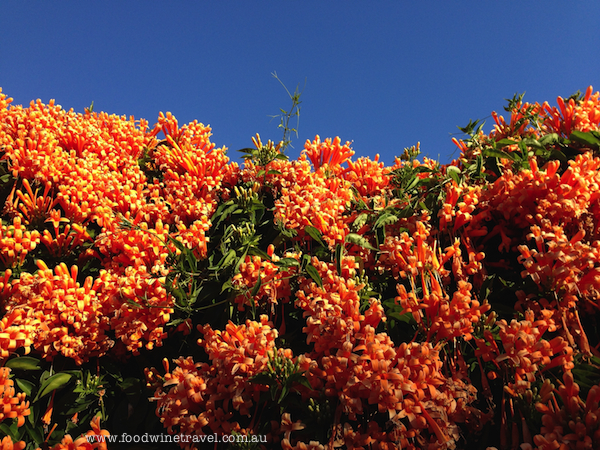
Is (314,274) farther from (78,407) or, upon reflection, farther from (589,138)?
(589,138)

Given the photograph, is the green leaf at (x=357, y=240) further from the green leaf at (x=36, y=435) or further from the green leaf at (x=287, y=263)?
the green leaf at (x=36, y=435)

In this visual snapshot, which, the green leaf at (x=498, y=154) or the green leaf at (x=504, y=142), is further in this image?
the green leaf at (x=504, y=142)

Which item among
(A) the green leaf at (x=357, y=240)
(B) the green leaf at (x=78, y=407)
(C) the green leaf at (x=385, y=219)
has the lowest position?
(B) the green leaf at (x=78, y=407)

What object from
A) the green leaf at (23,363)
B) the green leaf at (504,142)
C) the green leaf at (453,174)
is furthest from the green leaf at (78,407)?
the green leaf at (504,142)

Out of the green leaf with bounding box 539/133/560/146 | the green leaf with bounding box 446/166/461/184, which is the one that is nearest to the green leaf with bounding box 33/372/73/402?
the green leaf with bounding box 446/166/461/184

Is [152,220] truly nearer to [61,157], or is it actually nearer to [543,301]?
[61,157]

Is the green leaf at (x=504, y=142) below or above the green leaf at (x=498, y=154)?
above

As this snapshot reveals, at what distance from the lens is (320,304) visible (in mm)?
1722

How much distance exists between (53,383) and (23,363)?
0.21 metres

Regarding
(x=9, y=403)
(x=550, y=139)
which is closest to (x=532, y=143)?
(x=550, y=139)

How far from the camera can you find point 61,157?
3.03 meters

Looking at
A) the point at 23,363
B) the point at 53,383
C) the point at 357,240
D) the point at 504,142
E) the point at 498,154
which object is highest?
the point at 504,142

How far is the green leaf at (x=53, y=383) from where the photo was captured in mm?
1951

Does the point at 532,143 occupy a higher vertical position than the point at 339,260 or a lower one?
higher
